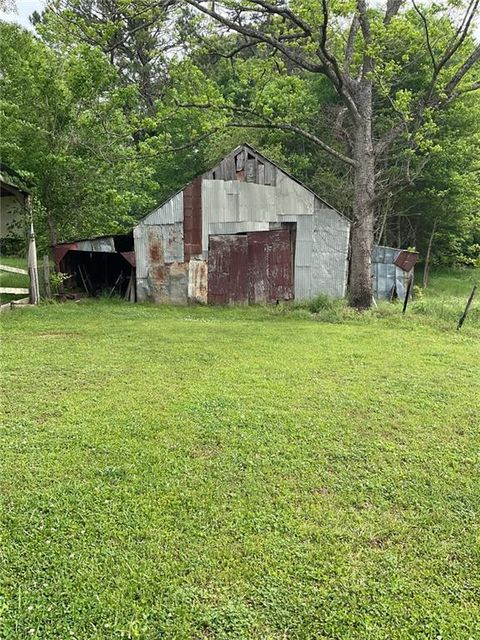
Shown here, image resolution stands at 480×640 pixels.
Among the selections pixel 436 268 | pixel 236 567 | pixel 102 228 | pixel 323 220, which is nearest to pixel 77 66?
pixel 102 228

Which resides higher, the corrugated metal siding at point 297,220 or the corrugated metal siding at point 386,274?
the corrugated metal siding at point 297,220

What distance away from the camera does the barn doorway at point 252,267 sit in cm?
1186

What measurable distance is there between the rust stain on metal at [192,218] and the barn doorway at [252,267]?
1.35 ft

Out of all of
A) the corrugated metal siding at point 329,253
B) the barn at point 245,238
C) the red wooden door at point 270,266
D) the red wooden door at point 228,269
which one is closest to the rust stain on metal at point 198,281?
the barn at point 245,238

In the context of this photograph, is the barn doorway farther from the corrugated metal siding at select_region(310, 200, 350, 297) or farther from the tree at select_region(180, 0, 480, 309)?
the tree at select_region(180, 0, 480, 309)

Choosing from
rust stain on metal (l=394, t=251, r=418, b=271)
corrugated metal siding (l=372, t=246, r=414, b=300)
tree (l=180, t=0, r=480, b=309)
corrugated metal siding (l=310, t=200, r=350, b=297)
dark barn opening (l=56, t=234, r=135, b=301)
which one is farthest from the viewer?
corrugated metal siding (l=372, t=246, r=414, b=300)

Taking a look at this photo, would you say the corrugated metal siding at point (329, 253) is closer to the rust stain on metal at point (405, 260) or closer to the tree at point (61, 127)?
the rust stain on metal at point (405, 260)

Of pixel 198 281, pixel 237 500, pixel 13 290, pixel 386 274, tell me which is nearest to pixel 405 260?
pixel 386 274

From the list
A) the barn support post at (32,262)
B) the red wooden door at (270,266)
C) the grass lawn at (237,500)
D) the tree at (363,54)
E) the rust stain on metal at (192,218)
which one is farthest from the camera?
the red wooden door at (270,266)

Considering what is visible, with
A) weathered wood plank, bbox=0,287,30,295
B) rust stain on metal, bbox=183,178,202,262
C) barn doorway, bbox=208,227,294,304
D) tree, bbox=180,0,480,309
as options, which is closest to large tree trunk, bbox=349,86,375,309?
tree, bbox=180,0,480,309

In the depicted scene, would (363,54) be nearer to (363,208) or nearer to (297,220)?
(363,208)

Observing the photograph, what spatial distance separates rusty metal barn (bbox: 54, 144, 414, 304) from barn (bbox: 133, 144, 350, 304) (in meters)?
0.03

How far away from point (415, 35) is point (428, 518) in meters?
10.3

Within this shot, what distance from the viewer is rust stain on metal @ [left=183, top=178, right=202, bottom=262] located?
11.7 metres
